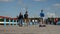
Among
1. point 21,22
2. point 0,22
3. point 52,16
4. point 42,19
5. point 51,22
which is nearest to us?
point 21,22

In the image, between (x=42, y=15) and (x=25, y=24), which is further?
(x=25, y=24)

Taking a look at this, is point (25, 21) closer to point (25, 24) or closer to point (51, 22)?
point (25, 24)

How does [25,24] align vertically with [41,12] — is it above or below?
below

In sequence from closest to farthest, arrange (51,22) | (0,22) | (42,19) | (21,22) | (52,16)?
(21,22) → (42,19) → (0,22) → (51,22) → (52,16)

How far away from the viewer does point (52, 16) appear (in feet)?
131

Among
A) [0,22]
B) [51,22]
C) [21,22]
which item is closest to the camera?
[21,22]

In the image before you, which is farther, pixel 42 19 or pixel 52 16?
pixel 52 16

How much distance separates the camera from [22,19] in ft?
77.9

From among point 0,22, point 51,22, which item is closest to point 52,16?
point 51,22

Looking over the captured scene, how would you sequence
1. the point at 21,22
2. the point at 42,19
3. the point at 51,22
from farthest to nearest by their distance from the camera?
the point at 51,22, the point at 42,19, the point at 21,22

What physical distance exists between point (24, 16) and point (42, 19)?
2.55m

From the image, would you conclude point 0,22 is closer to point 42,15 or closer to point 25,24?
point 25,24

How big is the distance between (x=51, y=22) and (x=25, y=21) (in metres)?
12.5

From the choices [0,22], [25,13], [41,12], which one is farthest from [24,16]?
[0,22]
